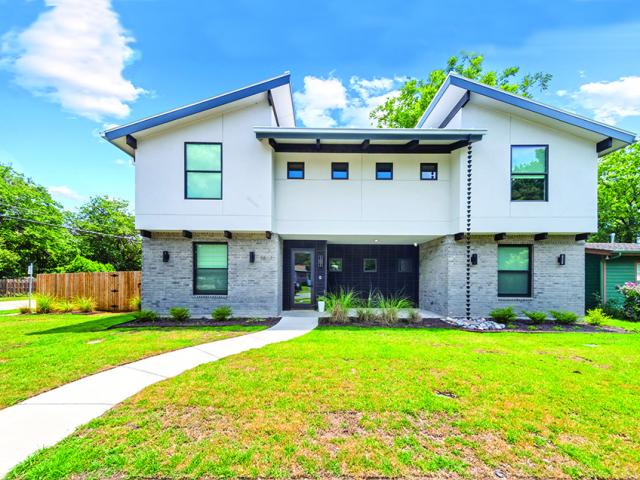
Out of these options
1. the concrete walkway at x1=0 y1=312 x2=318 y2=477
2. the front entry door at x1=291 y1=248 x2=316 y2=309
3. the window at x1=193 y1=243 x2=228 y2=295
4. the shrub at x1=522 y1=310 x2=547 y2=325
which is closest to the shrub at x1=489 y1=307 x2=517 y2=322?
the shrub at x1=522 y1=310 x2=547 y2=325

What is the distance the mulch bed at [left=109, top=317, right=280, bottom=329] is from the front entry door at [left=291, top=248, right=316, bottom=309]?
80.3 inches

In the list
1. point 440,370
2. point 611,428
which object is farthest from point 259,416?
point 611,428

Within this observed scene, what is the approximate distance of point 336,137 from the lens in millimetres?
8938

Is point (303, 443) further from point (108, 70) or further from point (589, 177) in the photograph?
point (108, 70)

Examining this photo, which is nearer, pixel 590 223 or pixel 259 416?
pixel 259 416

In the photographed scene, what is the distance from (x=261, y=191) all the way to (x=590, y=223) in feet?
34.3

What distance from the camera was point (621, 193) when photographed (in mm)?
25891

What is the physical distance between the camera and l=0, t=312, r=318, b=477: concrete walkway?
294 cm

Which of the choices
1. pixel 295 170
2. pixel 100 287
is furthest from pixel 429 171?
pixel 100 287

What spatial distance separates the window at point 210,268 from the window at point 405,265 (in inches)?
288

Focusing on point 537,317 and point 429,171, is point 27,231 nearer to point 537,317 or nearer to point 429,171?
point 429,171

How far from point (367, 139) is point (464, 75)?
693 inches

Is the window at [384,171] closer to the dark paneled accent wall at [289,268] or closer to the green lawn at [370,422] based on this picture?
the dark paneled accent wall at [289,268]

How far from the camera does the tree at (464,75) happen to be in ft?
67.4
